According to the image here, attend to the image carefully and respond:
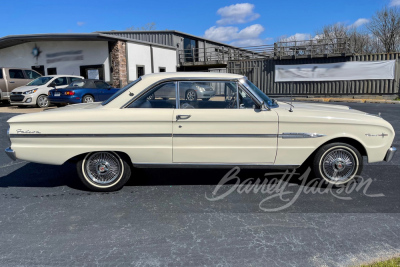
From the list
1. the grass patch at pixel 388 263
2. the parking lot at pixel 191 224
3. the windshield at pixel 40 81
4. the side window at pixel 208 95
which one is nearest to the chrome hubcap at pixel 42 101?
the windshield at pixel 40 81

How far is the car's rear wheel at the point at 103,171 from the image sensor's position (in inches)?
175

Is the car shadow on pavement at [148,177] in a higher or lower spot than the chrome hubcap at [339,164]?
lower

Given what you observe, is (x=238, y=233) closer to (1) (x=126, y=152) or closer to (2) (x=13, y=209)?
(1) (x=126, y=152)

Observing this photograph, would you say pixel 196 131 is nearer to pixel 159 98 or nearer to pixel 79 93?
pixel 159 98

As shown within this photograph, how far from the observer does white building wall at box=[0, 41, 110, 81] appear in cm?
2028

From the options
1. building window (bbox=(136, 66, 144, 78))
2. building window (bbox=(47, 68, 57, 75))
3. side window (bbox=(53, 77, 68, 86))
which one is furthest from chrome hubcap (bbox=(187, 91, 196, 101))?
building window (bbox=(47, 68, 57, 75))

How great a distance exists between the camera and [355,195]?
4.33 m

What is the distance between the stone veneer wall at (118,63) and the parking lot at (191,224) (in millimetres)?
15569

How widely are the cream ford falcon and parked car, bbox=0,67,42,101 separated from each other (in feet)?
47.6

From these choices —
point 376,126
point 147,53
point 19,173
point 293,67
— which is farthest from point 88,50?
point 376,126

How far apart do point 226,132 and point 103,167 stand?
176 centimetres

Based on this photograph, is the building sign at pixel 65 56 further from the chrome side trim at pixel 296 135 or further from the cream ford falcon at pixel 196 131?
the chrome side trim at pixel 296 135

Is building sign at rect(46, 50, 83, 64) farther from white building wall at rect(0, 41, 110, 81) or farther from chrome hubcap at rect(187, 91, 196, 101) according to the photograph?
chrome hubcap at rect(187, 91, 196, 101)

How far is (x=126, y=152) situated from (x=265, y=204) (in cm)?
194
